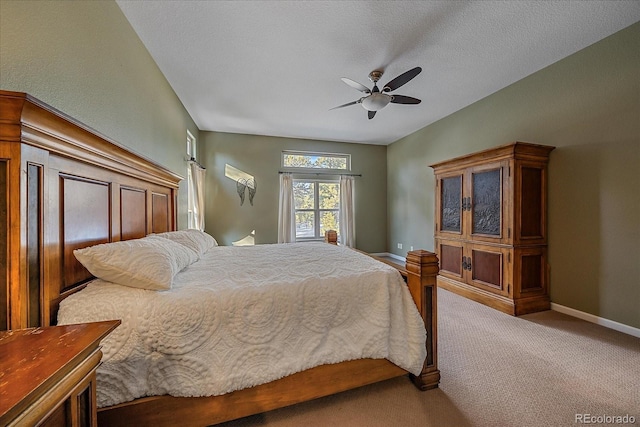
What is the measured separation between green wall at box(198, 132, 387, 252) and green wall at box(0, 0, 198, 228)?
2.07 meters

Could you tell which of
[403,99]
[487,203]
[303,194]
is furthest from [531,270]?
[303,194]

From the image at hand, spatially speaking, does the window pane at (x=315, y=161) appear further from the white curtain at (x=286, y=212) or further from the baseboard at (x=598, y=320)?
the baseboard at (x=598, y=320)

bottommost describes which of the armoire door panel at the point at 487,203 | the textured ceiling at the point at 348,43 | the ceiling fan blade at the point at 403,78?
the armoire door panel at the point at 487,203

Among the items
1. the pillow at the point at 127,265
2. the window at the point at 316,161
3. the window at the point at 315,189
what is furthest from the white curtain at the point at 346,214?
the pillow at the point at 127,265

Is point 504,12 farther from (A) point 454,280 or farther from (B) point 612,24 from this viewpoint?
(A) point 454,280

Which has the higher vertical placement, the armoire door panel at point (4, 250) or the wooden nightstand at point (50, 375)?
the armoire door panel at point (4, 250)

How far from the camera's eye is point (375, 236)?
19.1 ft

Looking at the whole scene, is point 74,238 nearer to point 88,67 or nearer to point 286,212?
point 88,67

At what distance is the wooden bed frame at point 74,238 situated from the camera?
931 mm

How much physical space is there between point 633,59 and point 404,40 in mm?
2027

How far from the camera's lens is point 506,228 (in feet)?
9.10

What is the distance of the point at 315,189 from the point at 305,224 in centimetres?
81

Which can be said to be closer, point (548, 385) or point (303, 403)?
point (303, 403)

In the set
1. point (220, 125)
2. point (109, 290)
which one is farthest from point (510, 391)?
point (220, 125)
